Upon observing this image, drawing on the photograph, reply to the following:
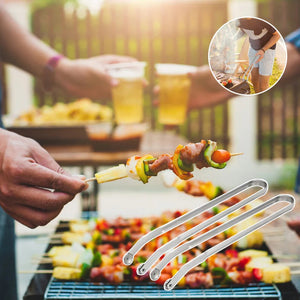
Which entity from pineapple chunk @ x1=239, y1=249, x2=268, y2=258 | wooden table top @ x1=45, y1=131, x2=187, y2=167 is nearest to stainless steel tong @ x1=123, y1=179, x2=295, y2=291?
pineapple chunk @ x1=239, y1=249, x2=268, y2=258

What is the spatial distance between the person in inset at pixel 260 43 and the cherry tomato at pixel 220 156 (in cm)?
19

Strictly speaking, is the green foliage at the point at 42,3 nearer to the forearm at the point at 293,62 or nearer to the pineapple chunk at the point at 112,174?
the forearm at the point at 293,62

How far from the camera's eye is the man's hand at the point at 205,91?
174cm

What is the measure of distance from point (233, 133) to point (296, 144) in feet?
3.20

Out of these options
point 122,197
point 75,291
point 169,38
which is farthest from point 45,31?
Result: point 75,291

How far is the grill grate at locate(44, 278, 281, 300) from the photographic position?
1613mm

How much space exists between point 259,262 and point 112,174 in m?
0.89

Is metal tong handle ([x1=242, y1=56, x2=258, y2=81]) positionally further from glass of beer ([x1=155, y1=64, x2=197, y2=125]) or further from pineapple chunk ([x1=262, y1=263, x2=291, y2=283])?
pineapple chunk ([x1=262, y1=263, x2=291, y2=283])

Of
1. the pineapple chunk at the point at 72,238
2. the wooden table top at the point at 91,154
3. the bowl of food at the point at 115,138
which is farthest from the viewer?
the bowl of food at the point at 115,138

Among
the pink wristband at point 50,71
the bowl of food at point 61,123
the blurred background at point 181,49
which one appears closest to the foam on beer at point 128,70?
the pink wristband at point 50,71

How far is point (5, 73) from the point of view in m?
6.97

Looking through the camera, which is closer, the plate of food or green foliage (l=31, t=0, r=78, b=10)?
the plate of food

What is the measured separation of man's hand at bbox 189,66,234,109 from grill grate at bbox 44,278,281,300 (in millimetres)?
636

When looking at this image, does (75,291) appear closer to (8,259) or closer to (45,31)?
(8,259)
